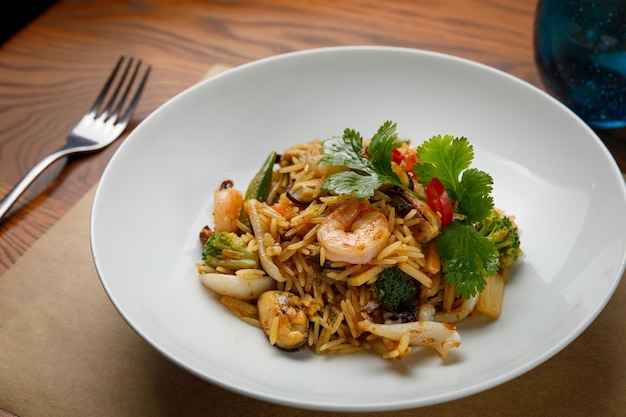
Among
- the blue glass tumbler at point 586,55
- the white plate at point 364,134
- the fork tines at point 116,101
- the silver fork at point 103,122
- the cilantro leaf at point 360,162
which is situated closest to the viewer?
the white plate at point 364,134

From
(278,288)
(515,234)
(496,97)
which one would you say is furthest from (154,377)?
(496,97)

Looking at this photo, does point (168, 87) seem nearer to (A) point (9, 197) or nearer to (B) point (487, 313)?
(A) point (9, 197)

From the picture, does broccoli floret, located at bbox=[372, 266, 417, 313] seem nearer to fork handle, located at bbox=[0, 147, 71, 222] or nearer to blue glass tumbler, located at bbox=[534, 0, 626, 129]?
blue glass tumbler, located at bbox=[534, 0, 626, 129]

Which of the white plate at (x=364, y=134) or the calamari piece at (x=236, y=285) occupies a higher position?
the white plate at (x=364, y=134)

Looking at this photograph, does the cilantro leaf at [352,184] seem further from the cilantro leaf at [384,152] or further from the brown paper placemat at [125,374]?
the brown paper placemat at [125,374]

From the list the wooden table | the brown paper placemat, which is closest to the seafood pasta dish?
the brown paper placemat

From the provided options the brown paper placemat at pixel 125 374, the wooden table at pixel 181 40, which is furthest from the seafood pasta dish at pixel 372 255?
Result: the wooden table at pixel 181 40
